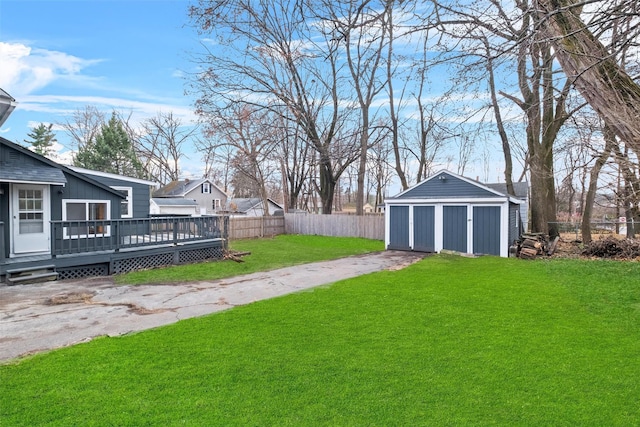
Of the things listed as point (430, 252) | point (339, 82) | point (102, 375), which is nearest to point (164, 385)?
point (102, 375)

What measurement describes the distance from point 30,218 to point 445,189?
41.7ft

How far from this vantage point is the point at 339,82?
23.6m

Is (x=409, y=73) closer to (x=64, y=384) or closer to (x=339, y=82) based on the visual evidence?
(x=64, y=384)

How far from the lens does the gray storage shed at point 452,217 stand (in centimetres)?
1330

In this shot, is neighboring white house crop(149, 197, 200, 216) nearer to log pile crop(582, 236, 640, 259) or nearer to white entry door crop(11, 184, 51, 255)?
white entry door crop(11, 184, 51, 255)

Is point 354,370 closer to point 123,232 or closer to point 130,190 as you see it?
point 123,232

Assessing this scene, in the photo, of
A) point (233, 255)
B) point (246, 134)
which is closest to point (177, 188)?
point (246, 134)

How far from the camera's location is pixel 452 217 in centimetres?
1420

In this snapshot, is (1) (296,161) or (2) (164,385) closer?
(2) (164,385)

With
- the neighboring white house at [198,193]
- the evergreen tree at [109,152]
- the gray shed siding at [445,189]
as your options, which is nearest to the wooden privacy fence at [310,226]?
the gray shed siding at [445,189]

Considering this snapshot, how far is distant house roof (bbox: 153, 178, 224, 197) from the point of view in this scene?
35000 millimetres

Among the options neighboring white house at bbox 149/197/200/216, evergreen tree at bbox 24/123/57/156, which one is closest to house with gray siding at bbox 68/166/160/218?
neighboring white house at bbox 149/197/200/216

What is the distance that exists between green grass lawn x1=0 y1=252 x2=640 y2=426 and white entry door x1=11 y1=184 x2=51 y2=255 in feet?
22.2

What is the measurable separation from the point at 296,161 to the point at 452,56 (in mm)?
24376
